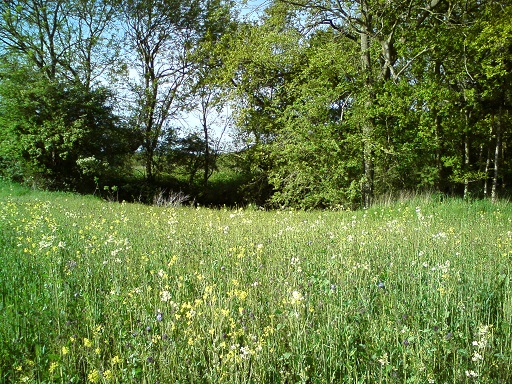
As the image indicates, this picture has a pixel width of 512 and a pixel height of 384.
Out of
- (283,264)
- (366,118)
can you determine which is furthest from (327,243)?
(366,118)

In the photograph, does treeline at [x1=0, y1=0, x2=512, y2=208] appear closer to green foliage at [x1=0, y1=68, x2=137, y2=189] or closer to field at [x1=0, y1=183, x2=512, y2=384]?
green foliage at [x1=0, y1=68, x2=137, y2=189]

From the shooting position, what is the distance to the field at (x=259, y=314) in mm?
2309

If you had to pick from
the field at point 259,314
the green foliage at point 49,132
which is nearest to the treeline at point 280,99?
the green foliage at point 49,132

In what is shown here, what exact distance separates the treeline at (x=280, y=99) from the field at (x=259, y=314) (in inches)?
352

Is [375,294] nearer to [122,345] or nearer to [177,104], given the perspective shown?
[122,345]

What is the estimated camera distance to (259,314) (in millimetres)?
2979

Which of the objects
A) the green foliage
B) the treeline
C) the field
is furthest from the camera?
the green foliage

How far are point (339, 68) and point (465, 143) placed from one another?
7.94 meters

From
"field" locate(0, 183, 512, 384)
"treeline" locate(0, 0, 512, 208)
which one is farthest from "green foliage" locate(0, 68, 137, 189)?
"field" locate(0, 183, 512, 384)

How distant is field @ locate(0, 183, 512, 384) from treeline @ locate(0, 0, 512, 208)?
8943 mm

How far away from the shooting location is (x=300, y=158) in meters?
15.3

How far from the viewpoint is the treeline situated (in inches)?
539

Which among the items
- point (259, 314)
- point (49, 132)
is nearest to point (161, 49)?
point (49, 132)

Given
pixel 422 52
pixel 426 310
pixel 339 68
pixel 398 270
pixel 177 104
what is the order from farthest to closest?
pixel 177 104 → pixel 339 68 → pixel 422 52 → pixel 398 270 → pixel 426 310
